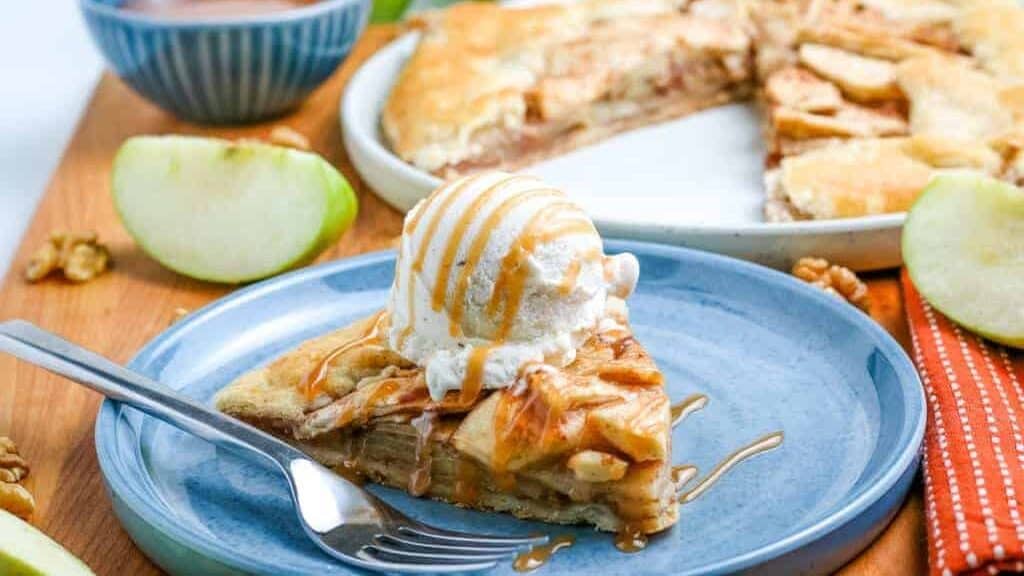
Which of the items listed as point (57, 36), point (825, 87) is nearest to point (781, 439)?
point (825, 87)

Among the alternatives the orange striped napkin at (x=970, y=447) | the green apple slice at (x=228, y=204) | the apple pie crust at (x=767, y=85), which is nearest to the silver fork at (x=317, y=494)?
the orange striped napkin at (x=970, y=447)

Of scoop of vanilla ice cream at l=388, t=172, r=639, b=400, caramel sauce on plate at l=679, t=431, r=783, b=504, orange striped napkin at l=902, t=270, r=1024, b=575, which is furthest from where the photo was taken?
scoop of vanilla ice cream at l=388, t=172, r=639, b=400

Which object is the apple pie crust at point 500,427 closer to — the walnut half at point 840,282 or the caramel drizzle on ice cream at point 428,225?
the caramel drizzle on ice cream at point 428,225

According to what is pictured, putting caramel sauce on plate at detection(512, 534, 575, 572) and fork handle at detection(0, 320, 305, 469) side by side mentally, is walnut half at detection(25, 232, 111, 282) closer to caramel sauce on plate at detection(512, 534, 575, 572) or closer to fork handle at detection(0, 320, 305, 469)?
fork handle at detection(0, 320, 305, 469)

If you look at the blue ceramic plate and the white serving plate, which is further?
the white serving plate

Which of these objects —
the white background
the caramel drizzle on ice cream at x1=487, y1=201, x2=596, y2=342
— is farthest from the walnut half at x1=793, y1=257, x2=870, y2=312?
the white background

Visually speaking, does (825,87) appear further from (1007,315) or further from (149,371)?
(149,371)
